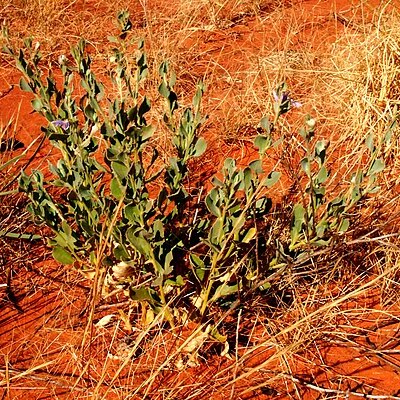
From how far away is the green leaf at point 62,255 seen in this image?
5.84 ft

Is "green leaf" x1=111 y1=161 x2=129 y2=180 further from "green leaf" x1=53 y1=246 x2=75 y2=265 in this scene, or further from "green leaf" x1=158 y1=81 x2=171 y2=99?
"green leaf" x1=53 y1=246 x2=75 y2=265

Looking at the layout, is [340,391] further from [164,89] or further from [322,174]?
[164,89]

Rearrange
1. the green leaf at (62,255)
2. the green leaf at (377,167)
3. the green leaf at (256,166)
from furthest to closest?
1. the green leaf at (62,255)
2. the green leaf at (377,167)
3. the green leaf at (256,166)

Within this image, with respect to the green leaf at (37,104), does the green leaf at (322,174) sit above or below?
below

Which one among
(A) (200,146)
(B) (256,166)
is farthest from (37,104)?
(B) (256,166)

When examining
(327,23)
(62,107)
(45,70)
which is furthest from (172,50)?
(62,107)

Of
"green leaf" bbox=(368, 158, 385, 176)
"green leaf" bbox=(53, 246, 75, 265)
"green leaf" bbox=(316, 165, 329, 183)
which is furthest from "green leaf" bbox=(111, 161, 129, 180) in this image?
"green leaf" bbox=(368, 158, 385, 176)

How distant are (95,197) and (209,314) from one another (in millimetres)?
491

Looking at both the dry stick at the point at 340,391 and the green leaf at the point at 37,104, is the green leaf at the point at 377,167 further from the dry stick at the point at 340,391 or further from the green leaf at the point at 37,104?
the green leaf at the point at 37,104

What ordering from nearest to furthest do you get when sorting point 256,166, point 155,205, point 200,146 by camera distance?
point 256,166 < point 200,146 < point 155,205

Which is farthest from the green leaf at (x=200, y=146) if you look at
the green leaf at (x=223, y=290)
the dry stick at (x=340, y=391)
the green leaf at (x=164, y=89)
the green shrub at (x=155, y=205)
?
the dry stick at (x=340, y=391)

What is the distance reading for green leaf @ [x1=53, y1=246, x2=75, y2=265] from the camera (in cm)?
178

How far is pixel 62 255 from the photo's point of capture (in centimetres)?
179

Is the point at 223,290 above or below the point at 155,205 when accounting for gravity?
below
